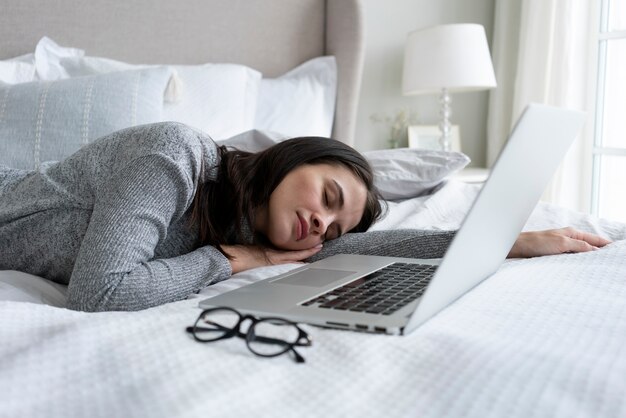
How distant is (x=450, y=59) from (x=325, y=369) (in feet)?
8.03

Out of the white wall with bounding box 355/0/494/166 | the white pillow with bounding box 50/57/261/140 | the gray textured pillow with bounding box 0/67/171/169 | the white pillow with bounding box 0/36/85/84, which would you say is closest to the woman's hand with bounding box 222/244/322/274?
the gray textured pillow with bounding box 0/67/171/169

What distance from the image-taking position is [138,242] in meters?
0.98

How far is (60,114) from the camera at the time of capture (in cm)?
163

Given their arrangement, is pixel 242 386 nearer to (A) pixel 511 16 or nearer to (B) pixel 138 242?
(B) pixel 138 242

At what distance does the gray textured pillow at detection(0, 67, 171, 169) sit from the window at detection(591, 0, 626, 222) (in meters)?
2.37

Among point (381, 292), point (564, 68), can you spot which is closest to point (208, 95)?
point (381, 292)

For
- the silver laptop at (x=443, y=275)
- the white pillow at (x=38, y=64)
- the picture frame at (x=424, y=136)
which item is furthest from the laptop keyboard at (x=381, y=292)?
the picture frame at (x=424, y=136)

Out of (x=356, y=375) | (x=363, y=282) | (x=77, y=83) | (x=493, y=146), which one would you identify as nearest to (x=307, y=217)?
(x=363, y=282)

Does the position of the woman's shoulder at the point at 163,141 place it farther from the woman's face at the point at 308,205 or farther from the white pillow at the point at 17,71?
the white pillow at the point at 17,71

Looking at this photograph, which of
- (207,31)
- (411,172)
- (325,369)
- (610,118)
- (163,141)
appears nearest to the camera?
(325,369)

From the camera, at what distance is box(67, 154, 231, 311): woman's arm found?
0.93m

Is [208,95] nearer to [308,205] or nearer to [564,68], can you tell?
[308,205]

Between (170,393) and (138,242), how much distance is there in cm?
49

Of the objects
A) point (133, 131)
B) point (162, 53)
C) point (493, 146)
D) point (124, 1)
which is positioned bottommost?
point (493, 146)
